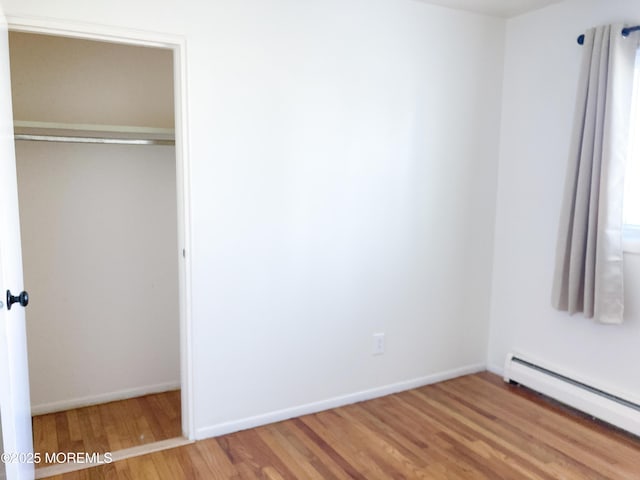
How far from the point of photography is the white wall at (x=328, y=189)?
2.60m

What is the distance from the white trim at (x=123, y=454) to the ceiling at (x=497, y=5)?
2.89 meters

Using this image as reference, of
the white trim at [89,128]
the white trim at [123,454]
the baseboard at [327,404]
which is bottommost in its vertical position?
the white trim at [123,454]

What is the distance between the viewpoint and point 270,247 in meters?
2.80

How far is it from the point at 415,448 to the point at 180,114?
2064 mm

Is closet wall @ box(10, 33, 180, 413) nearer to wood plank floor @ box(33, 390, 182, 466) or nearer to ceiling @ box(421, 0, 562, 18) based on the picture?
wood plank floor @ box(33, 390, 182, 466)

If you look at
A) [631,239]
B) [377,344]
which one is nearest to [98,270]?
[377,344]

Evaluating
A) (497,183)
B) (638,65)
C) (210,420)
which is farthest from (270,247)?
(638,65)

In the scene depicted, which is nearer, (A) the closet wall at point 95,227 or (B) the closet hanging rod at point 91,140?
(B) the closet hanging rod at point 91,140

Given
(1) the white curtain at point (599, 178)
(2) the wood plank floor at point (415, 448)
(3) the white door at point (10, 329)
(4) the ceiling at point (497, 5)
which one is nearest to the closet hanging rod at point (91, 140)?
(3) the white door at point (10, 329)

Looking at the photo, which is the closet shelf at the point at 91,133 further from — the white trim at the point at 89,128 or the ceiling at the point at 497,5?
the ceiling at the point at 497,5

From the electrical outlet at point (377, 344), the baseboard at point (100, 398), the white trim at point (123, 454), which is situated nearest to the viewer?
the white trim at point (123, 454)

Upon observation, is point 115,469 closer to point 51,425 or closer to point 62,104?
point 51,425

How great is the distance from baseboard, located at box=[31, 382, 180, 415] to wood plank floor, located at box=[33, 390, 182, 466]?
0.03 m

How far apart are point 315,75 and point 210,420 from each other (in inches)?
77.0
